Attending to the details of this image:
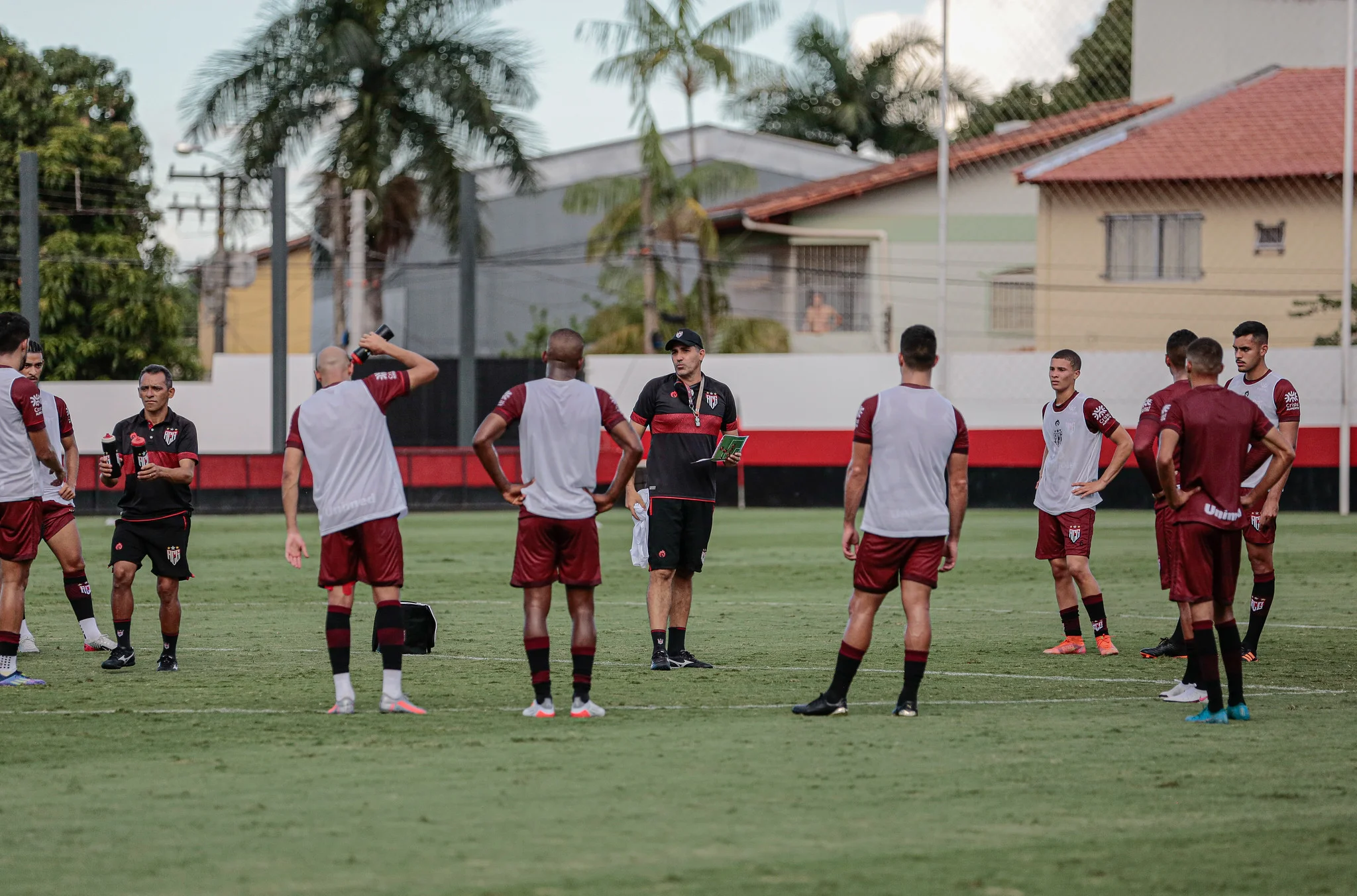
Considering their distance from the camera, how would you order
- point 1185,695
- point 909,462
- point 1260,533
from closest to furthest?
point 909,462 < point 1185,695 < point 1260,533

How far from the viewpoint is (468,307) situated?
31.5 meters

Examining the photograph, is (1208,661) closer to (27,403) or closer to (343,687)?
(343,687)

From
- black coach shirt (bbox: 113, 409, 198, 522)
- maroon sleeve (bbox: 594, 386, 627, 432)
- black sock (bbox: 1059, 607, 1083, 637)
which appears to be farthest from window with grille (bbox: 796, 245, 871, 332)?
maroon sleeve (bbox: 594, 386, 627, 432)

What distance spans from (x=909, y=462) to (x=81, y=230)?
32.3m

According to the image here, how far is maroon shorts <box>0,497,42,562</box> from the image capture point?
9281mm

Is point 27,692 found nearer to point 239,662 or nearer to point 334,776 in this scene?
point 239,662

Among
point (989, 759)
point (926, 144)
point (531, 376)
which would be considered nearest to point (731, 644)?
point (989, 759)

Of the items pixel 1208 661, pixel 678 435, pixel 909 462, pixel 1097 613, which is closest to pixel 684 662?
pixel 678 435

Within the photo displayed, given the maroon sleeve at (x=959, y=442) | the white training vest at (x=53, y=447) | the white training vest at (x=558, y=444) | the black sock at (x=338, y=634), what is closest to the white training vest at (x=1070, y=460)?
the maroon sleeve at (x=959, y=442)

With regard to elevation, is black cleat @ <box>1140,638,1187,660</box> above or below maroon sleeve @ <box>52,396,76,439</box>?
below

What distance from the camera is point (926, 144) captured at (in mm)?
49625

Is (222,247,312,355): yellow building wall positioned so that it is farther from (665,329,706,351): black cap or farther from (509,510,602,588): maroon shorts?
(509,510,602,588): maroon shorts

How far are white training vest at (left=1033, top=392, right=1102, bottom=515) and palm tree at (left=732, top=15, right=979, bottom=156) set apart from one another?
38.5 m

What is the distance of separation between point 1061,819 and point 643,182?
30.8 metres
